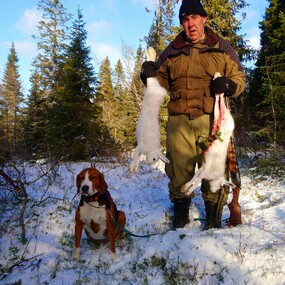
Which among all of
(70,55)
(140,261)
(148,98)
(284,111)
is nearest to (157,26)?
(70,55)

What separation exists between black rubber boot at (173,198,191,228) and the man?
0.13 meters

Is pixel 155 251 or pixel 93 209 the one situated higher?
pixel 93 209

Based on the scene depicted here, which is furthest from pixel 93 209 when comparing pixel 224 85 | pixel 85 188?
pixel 224 85

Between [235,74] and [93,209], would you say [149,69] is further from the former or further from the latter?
[93,209]

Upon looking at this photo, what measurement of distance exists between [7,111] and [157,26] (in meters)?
24.5

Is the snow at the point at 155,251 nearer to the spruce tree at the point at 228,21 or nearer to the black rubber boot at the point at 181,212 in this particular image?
the black rubber boot at the point at 181,212

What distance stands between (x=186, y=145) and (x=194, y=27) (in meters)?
1.53

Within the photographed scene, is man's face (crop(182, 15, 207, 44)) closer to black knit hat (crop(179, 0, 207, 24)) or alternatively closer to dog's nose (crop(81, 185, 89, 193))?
black knit hat (crop(179, 0, 207, 24))

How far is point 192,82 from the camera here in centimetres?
393

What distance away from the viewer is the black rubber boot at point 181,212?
175 inches

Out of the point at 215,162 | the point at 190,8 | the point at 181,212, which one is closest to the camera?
the point at 215,162

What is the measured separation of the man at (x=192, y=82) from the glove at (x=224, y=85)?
10 centimetres

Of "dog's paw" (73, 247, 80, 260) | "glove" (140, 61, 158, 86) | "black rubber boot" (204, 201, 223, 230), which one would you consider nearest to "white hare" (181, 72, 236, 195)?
"black rubber boot" (204, 201, 223, 230)

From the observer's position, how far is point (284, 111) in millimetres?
10938
